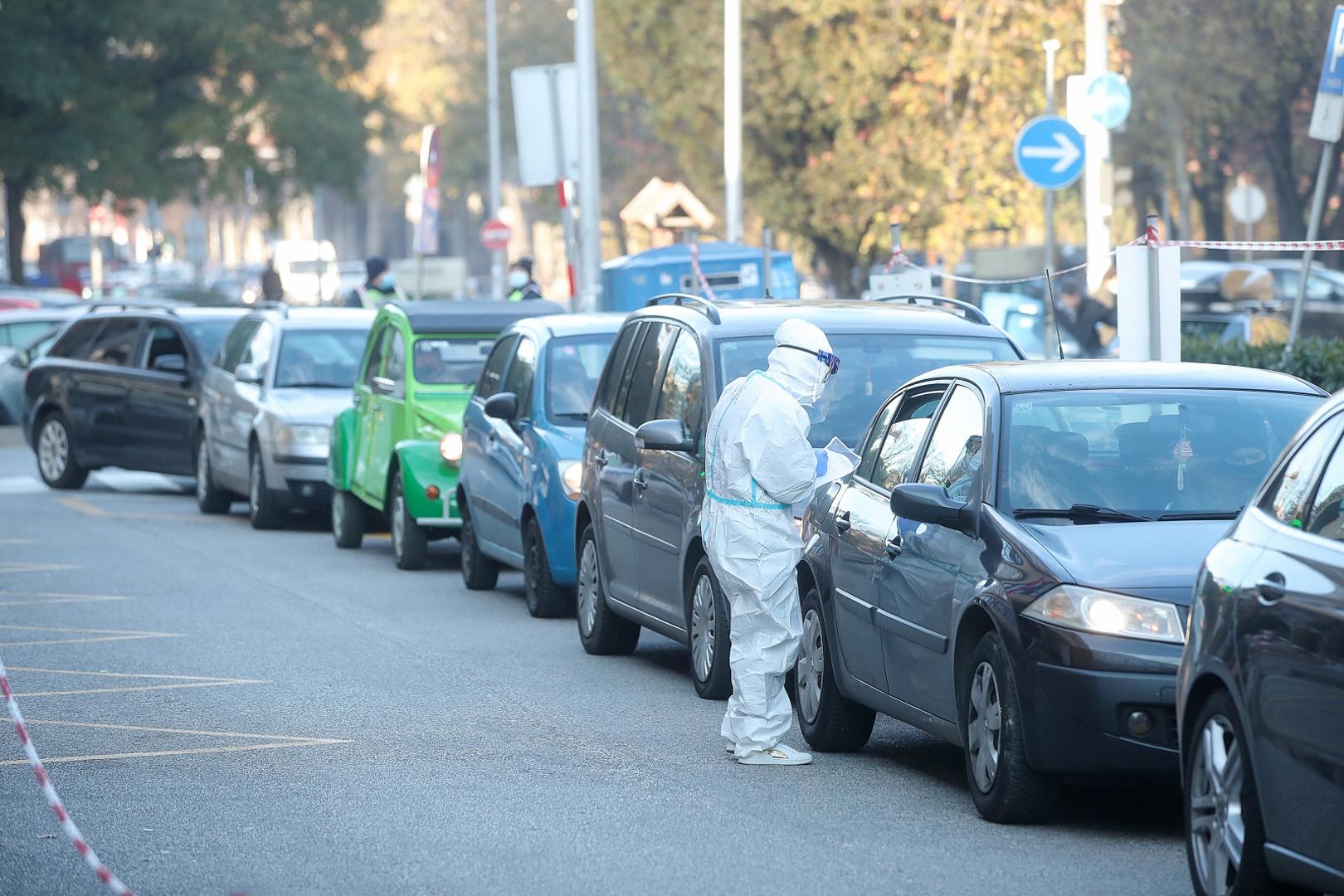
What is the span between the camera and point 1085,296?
25.8 metres

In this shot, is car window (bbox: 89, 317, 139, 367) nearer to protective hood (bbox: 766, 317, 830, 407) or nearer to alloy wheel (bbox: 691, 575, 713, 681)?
alloy wheel (bbox: 691, 575, 713, 681)

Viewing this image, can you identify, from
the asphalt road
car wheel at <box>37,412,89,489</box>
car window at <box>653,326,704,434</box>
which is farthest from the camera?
car wheel at <box>37,412,89,489</box>

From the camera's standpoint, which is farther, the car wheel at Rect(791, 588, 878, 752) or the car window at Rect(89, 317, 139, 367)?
the car window at Rect(89, 317, 139, 367)

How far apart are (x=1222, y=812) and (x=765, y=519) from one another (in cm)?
305

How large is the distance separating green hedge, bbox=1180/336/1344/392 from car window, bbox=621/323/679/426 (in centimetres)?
417

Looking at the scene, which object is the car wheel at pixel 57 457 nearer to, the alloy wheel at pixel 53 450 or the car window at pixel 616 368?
the alloy wheel at pixel 53 450

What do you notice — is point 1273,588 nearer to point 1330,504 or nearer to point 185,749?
point 1330,504

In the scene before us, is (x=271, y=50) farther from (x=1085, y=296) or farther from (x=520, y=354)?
(x=520, y=354)

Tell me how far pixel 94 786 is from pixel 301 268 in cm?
6819

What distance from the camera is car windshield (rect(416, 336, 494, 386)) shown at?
55.0ft

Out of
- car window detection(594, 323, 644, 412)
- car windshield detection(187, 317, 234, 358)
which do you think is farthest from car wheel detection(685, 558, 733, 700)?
car windshield detection(187, 317, 234, 358)

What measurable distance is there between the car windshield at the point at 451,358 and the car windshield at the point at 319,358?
2.79 m

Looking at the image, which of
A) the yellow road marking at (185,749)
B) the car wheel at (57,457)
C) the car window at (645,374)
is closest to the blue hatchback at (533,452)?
the car window at (645,374)

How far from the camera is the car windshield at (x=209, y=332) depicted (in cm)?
2233
